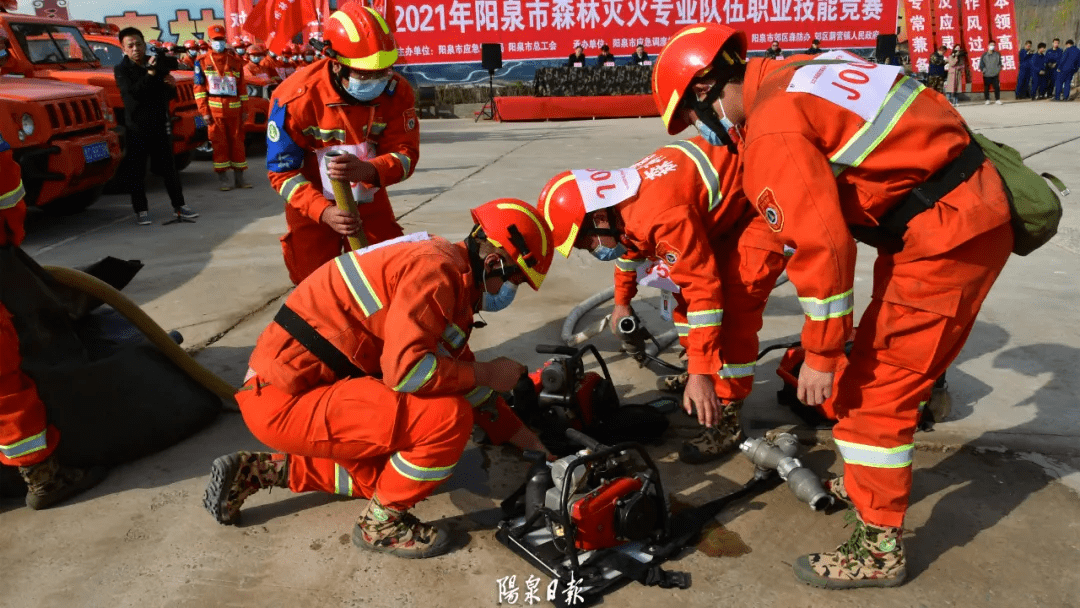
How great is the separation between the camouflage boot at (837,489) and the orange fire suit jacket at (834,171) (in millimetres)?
1021

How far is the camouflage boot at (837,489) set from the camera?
3.06 metres

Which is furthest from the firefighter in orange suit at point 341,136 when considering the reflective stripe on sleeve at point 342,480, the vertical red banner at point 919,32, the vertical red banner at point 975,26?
the vertical red banner at point 975,26

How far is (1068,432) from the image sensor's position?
3.53 metres

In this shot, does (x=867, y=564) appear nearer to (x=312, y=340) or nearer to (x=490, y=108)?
(x=312, y=340)

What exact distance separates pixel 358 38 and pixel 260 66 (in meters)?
11.3

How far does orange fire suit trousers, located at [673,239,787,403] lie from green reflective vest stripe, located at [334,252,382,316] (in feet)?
4.26

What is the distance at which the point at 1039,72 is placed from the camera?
22859mm

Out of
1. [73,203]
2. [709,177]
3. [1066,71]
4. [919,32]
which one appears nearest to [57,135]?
[73,203]

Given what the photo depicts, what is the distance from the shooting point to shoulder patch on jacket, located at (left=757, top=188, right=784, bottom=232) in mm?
2193

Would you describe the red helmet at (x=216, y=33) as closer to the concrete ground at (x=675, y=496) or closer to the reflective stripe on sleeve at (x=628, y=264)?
the concrete ground at (x=675, y=496)

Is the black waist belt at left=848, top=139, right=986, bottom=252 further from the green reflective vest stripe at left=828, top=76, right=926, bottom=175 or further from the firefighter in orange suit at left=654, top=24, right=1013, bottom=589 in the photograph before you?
the green reflective vest stripe at left=828, top=76, right=926, bottom=175

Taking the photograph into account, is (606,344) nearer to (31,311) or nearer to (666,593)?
(666,593)

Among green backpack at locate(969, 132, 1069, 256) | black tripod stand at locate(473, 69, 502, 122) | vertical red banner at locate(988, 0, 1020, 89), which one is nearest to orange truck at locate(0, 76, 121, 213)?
green backpack at locate(969, 132, 1069, 256)

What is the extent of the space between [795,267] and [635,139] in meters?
13.0
